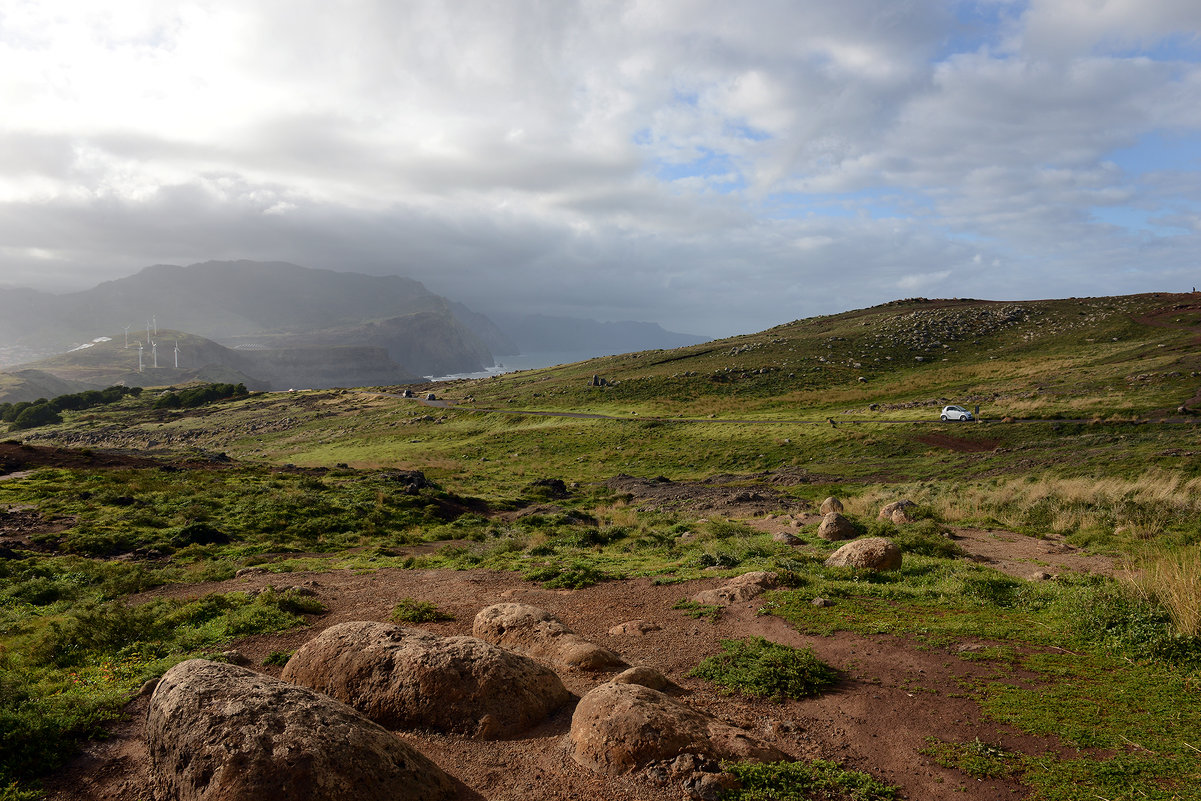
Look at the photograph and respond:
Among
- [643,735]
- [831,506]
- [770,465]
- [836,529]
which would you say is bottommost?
[770,465]

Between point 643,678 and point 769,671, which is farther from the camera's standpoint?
point 769,671

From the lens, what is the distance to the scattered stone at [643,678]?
725 cm

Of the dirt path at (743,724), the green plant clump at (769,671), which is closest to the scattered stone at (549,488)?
the dirt path at (743,724)

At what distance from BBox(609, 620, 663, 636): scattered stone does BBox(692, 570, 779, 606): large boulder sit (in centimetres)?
145

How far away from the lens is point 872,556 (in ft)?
41.9

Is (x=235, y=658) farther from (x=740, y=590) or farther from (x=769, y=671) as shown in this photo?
(x=740, y=590)

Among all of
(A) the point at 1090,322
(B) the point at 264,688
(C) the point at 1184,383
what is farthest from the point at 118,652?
(A) the point at 1090,322

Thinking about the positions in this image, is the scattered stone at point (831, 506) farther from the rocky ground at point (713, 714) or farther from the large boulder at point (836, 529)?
the rocky ground at point (713, 714)

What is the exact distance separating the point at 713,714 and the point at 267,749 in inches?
200

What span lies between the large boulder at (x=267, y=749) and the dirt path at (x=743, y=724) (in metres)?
0.89

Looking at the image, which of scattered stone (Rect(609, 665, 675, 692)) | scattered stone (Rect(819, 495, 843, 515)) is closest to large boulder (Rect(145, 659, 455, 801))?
scattered stone (Rect(609, 665, 675, 692))

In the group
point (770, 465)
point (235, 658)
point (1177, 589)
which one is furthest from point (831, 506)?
point (235, 658)

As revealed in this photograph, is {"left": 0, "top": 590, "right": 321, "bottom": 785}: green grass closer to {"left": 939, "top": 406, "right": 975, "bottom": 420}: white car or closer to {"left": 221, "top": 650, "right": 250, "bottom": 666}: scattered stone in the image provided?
{"left": 221, "top": 650, "right": 250, "bottom": 666}: scattered stone

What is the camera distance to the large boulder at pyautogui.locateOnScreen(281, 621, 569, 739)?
22.1 ft
